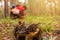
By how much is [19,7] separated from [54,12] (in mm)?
1044

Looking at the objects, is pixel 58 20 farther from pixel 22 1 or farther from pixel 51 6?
pixel 22 1

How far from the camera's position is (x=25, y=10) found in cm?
623

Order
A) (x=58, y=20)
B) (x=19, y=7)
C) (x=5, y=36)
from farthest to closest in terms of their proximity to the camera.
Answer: (x=19, y=7), (x=58, y=20), (x=5, y=36)

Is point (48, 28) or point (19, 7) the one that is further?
point (19, 7)

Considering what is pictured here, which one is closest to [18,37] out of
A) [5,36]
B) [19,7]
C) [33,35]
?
[33,35]

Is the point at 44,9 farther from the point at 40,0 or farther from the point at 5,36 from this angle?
the point at 5,36

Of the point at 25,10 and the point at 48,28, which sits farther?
the point at 25,10

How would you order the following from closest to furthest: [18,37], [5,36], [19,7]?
1. [18,37]
2. [5,36]
3. [19,7]

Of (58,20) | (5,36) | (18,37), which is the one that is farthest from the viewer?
(58,20)

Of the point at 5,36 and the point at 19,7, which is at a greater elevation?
the point at 19,7

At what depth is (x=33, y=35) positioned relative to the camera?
133 inches

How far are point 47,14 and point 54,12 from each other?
0.22 meters

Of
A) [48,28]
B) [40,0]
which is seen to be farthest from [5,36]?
[40,0]

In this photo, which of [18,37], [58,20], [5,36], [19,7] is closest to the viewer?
[18,37]
